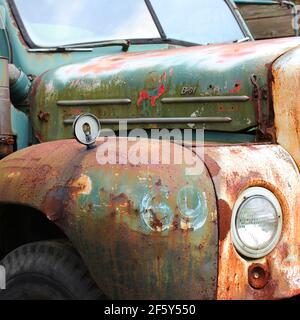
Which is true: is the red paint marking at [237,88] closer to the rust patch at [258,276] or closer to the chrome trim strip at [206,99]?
the chrome trim strip at [206,99]

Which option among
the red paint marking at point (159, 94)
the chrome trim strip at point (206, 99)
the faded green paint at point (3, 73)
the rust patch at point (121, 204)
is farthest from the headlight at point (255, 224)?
the faded green paint at point (3, 73)

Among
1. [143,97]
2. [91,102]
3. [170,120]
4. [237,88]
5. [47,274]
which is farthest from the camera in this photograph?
[91,102]

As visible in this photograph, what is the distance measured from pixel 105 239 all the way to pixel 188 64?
47.9 inches

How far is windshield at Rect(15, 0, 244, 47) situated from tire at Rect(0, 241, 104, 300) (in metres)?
1.47

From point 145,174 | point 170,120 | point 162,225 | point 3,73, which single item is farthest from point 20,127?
point 162,225

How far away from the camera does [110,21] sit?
4.29m

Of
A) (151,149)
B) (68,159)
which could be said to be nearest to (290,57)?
(151,149)

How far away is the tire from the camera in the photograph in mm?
2797

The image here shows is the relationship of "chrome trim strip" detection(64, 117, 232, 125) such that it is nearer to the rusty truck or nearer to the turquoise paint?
the rusty truck

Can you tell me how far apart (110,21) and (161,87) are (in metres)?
0.92

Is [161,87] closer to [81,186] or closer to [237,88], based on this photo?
[237,88]

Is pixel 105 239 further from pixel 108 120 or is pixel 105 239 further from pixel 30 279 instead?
pixel 108 120

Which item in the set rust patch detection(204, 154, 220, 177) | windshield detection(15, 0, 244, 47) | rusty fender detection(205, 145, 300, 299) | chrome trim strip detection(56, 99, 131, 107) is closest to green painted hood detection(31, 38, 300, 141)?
chrome trim strip detection(56, 99, 131, 107)

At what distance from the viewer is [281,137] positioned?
3.13m
